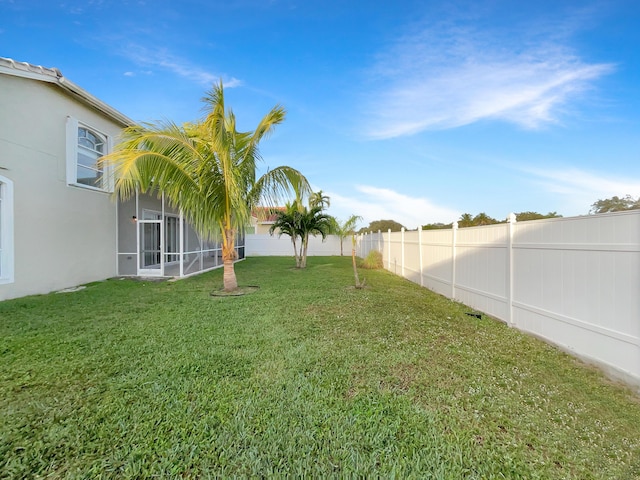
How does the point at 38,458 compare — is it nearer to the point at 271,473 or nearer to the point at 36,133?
the point at 271,473

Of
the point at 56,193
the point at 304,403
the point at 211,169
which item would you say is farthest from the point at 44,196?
the point at 304,403

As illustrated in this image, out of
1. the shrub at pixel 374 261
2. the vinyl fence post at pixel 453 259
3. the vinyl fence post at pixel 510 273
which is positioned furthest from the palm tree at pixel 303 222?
the vinyl fence post at pixel 510 273

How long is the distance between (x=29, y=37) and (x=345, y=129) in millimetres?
10305

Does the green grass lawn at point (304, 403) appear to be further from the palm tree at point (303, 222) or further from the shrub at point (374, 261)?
the shrub at point (374, 261)

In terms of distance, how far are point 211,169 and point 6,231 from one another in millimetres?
4818

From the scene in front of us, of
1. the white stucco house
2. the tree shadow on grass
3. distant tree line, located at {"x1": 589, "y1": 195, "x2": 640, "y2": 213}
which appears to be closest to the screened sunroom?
the white stucco house

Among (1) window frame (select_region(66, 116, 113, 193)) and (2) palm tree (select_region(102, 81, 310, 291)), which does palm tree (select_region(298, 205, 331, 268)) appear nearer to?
(2) palm tree (select_region(102, 81, 310, 291))

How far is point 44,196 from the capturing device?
787cm

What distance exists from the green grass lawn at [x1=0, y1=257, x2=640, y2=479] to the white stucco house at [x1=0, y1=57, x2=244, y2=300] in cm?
321

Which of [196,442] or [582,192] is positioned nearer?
[196,442]

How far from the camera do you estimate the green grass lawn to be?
6.70 ft

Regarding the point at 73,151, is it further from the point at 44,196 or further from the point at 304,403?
the point at 304,403

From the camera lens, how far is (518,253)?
501 cm

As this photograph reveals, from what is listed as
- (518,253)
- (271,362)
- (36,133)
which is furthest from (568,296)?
(36,133)
